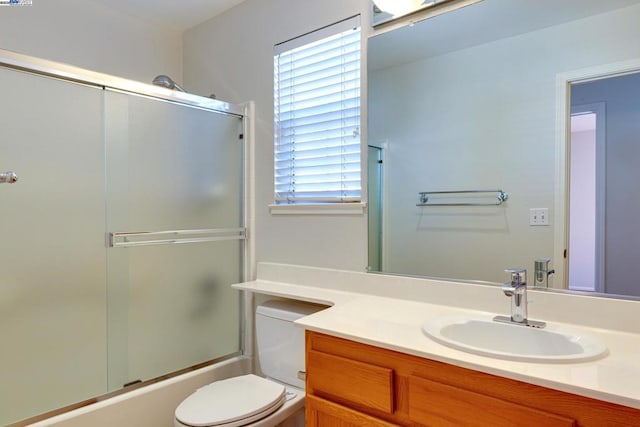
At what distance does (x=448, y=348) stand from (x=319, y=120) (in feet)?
4.12

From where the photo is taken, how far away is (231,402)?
5.01ft

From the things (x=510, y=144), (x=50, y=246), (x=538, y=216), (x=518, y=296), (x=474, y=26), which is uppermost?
(x=474, y=26)

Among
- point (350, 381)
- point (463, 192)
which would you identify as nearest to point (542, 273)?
point (463, 192)

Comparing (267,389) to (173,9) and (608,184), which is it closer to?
(608,184)

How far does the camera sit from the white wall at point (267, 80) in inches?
73.2

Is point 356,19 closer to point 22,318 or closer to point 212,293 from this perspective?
point 212,293

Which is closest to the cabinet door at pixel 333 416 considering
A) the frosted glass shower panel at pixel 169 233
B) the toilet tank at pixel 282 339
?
the toilet tank at pixel 282 339

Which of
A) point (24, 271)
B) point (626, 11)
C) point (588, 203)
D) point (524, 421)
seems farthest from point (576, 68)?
point (24, 271)

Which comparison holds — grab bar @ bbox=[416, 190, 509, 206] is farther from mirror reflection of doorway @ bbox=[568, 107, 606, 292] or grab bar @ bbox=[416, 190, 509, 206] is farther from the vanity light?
the vanity light

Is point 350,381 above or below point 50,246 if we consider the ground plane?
below

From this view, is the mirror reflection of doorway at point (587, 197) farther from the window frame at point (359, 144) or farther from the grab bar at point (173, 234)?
the grab bar at point (173, 234)

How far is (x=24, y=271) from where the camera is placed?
1578 mm

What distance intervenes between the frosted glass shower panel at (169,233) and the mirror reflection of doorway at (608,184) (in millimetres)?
1615

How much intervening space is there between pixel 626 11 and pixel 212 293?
6.91 ft
